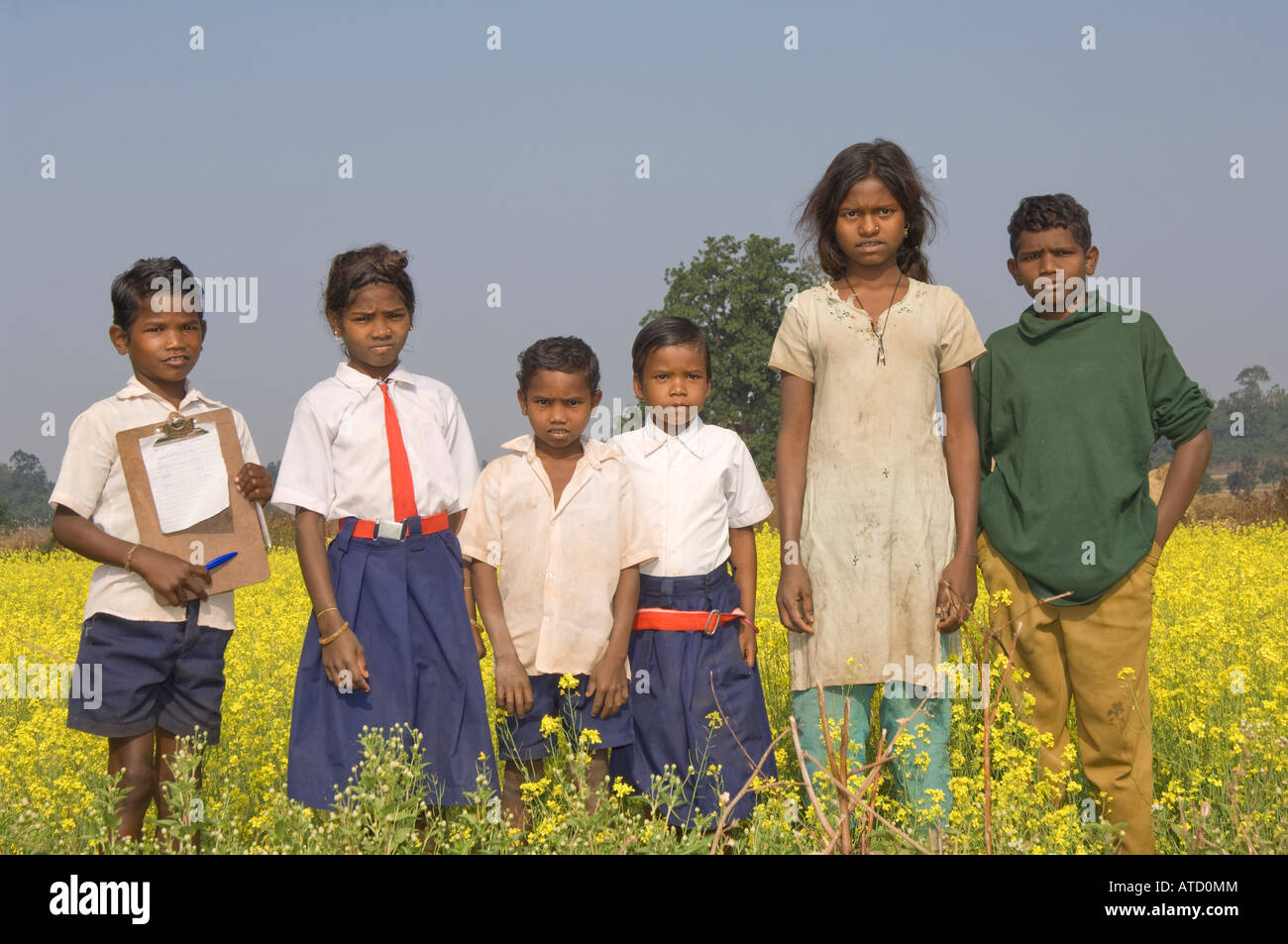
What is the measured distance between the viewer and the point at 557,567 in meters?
3.43

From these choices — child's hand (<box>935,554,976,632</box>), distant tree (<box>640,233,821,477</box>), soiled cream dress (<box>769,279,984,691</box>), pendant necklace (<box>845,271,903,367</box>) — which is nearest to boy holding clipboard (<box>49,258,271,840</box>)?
soiled cream dress (<box>769,279,984,691</box>)

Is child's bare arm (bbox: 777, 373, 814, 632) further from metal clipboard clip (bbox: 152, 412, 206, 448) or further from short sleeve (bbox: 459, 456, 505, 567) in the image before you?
metal clipboard clip (bbox: 152, 412, 206, 448)

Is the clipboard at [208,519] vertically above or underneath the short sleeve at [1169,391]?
underneath

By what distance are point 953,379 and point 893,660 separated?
36.4 inches

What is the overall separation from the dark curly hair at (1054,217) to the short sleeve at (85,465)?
121 inches

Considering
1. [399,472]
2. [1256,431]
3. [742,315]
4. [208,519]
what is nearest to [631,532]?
[399,472]

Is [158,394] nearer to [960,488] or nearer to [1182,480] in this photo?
[960,488]

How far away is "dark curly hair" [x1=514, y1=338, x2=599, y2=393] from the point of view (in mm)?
3436

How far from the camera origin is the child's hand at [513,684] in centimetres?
332

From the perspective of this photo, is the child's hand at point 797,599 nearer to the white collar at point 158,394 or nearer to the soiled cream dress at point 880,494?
the soiled cream dress at point 880,494

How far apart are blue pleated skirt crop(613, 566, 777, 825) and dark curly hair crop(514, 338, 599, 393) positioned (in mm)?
717

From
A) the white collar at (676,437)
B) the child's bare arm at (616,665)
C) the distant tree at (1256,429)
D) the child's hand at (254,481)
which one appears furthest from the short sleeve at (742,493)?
the distant tree at (1256,429)

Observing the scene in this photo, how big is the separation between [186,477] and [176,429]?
157 millimetres
